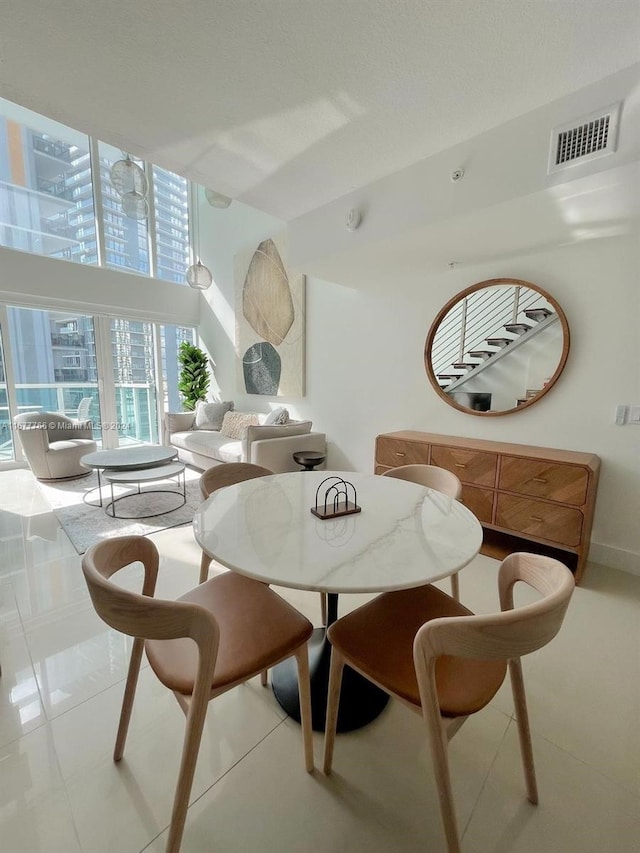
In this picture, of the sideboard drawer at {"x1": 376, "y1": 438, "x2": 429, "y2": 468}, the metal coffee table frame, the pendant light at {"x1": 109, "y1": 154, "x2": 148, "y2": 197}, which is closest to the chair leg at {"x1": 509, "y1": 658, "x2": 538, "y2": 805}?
the sideboard drawer at {"x1": 376, "y1": 438, "x2": 429, "y2": 468}

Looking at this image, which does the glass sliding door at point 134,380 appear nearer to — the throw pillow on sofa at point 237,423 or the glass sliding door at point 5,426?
the glass sliding door at point 5,426

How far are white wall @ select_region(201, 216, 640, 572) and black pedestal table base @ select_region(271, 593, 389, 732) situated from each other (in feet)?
6.57

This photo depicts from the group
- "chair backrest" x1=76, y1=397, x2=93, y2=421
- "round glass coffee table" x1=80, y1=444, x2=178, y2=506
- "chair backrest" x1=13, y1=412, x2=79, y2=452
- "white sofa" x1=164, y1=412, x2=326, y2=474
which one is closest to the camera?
"round glass coffee table" x1=80, y1=444, x2=178, y2=506

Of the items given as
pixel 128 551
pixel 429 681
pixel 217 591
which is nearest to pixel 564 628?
pixel 429 681

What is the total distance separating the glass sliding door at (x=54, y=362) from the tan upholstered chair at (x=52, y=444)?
764 mm

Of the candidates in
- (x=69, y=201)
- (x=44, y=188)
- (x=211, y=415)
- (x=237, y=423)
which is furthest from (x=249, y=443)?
(x=44, y=188)

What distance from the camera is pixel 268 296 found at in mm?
4652

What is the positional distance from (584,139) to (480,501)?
2.01 meters

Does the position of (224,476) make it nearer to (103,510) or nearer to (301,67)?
(301,67)

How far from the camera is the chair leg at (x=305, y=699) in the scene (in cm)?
111

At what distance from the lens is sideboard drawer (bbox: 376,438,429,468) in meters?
2.76

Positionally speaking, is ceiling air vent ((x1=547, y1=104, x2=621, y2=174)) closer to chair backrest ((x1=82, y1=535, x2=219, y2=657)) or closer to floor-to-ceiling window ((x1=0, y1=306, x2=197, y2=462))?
chair backrest ((x1=82, y1=535, x2=219, y2=657))

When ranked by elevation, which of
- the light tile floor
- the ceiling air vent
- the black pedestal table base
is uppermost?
the ceiling air vent

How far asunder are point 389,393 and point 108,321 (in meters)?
4.30
